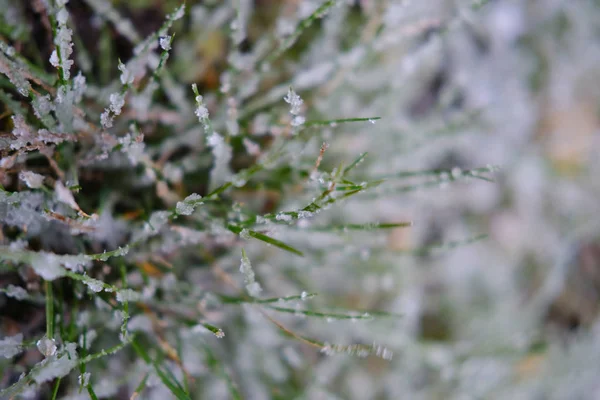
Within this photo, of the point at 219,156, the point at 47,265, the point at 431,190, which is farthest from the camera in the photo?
the point at 431,190

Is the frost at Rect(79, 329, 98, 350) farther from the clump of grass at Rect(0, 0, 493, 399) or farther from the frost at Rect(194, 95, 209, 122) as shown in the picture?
the frost at Rect(194, 95, 209, 122)

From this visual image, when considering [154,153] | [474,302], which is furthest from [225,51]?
[474,302]

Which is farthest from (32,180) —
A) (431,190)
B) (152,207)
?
(431,190)

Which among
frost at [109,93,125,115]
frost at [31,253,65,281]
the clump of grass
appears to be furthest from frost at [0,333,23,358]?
frost at [109,93,125,115]

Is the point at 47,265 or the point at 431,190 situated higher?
the point at 47,265

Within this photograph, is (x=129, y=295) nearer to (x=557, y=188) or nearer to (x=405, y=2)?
(x=405, y=2)

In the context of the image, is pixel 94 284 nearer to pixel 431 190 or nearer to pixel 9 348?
pixel 9 348

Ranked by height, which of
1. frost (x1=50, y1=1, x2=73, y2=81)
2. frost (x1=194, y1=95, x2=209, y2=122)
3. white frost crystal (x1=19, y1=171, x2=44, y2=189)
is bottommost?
white frost crystal (x1=19, y1=171, x2=44, y2=189)

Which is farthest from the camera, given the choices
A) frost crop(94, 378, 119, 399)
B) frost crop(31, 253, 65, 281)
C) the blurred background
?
the blurred background

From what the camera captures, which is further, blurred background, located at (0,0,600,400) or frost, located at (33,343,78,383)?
blurred background, located at (0,0,600,400)
